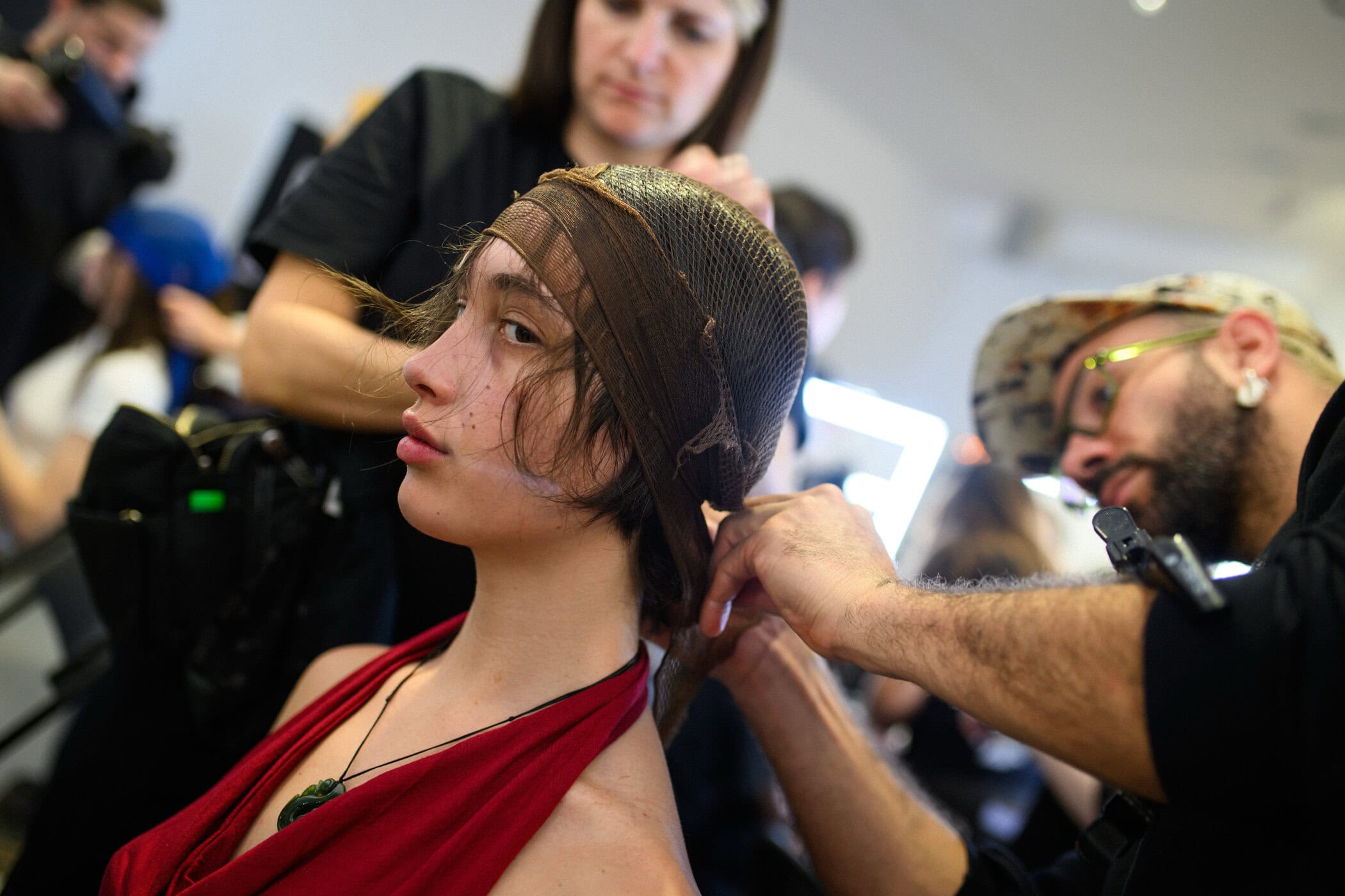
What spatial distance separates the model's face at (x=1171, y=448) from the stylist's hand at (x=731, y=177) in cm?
81

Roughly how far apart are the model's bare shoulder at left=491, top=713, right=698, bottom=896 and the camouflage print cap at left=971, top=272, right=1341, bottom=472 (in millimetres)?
1231

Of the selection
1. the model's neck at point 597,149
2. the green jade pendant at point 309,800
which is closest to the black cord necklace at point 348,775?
the green jade pendant at point 309,800

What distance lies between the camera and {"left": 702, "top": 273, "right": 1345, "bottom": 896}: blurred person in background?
0.70 metres

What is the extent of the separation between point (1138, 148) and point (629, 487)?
4430 mm

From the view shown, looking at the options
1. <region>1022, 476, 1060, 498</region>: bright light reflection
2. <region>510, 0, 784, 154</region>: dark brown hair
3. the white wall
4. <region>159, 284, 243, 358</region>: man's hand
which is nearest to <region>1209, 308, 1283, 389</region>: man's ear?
<region>1022, 476, 1060, 498</region>: bright light reflection

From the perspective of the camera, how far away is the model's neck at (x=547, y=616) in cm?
115

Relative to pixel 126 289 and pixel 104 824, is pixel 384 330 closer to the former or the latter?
pixel 104 824

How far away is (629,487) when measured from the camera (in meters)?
1.11

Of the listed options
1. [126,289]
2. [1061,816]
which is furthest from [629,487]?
[126,289]

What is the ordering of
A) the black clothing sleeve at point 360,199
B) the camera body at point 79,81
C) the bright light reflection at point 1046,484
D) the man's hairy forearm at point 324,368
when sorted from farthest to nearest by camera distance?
the camera body at point 79,81 < the bright light reflection at point 1046,484 < the black clothing sleeve at point 360,199 < the man's hairy forearm at point 324,368

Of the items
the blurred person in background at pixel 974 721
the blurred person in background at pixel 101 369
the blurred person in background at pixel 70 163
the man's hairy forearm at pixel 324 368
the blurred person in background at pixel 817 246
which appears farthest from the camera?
the blurred person in background at pixel 70 163

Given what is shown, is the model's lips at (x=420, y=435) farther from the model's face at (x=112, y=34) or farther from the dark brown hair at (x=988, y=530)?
the model's face at (x=112, y=34)

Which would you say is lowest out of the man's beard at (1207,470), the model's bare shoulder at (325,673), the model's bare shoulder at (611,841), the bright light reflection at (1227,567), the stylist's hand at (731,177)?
A: the model's bare shoulder at (325,673)

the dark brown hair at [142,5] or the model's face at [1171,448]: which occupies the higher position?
the model's face at [1171,448]
